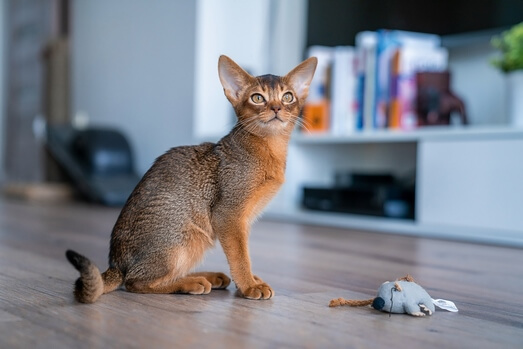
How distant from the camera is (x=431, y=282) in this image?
1.57 m

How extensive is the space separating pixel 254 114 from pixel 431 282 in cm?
60

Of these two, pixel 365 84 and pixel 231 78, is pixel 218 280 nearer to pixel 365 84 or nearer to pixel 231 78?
pixel 231 78

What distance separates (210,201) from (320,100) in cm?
198

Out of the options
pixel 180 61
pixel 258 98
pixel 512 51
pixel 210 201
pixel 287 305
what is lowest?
pixel 287 305

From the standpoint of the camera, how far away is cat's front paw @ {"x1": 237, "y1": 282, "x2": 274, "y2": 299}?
1.28 m

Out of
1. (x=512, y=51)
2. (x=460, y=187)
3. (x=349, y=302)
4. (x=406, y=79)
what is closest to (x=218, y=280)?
(x=349, y=302)

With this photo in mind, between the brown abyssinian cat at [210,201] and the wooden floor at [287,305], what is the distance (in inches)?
1.8

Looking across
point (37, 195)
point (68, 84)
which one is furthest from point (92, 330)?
point (68, 84)

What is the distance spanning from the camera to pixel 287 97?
4.49 ft

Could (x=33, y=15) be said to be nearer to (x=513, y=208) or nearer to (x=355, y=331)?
(x=513, y=208)

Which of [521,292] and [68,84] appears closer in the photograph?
[521,292]

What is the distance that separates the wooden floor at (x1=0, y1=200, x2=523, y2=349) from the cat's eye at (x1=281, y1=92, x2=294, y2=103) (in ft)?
1.31

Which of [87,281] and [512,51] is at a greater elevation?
[512,51]

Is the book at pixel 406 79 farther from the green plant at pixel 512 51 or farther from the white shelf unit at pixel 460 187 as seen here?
the green plant at pixel 512 51
